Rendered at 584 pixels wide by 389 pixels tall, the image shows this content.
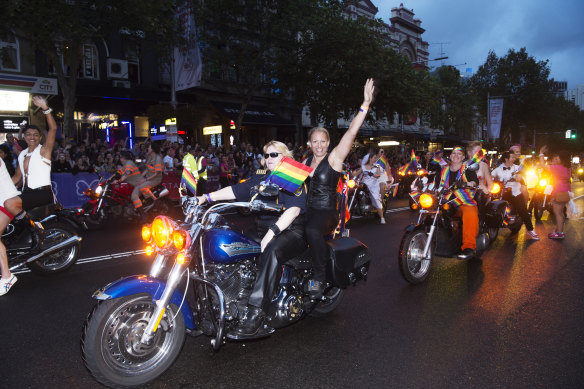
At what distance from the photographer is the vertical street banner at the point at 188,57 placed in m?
19.7

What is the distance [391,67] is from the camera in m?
23.6

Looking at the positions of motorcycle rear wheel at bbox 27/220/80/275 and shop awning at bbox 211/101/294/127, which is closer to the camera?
motorcycle rear wheel at bbox 27/220/80/275

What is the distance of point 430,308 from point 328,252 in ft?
5.03

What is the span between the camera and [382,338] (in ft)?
12.9

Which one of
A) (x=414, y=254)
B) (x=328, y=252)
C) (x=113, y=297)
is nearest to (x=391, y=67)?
(x=414, y=254)

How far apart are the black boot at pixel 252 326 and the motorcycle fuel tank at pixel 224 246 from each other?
1.51ft

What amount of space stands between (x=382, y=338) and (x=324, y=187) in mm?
1511

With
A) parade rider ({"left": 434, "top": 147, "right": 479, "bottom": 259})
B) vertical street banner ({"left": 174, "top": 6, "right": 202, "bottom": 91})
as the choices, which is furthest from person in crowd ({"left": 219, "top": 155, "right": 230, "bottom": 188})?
parade rider ({"left": 434, "top": 147, "right": 479, "bottom": 259})

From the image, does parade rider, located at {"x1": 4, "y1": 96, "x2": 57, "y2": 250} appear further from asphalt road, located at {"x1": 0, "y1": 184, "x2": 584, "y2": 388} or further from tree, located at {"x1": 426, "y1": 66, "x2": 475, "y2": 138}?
tree, located at {"x1": 426, "y1": 66, "x2": 475, "y2": 138}

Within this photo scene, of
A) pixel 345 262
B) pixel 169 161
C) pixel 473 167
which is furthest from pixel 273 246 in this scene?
pixel 169 161

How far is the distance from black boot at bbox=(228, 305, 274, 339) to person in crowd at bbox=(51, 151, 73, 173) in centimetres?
1004

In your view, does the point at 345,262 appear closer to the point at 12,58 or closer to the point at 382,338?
the point at 382,338

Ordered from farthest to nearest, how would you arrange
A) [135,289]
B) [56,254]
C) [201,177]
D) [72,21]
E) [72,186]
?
[72,21] < [201,177] < [72,186] < [56,254] < [135,289]

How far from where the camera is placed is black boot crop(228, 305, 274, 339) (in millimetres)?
3346
